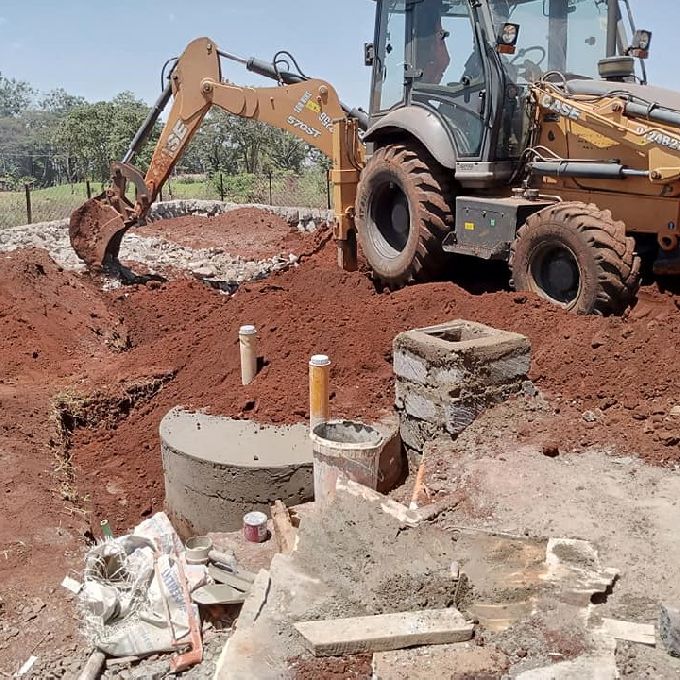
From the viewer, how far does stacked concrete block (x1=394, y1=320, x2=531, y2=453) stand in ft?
16.0

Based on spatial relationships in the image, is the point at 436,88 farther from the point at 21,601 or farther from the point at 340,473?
the point at 21,601

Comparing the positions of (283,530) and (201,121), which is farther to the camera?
(201,121)

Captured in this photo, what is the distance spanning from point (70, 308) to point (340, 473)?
604cm

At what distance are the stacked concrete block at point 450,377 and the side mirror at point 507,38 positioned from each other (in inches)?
110

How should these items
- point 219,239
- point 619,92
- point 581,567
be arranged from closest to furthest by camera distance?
point 581,567 → point 619,92 → point 219,239

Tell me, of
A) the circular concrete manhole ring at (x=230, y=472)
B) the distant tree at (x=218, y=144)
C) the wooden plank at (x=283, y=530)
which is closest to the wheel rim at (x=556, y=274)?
the circular concrete manhole ring at (x=230, y=472)

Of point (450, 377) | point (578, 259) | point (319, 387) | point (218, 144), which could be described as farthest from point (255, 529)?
point (218, 144)

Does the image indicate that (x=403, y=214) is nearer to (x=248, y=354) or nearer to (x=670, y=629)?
(x=248, y=354)

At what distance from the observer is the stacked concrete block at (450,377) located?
488cm

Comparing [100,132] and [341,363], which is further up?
[100,132]

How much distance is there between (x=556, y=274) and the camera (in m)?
6.32

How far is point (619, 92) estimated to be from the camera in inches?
253

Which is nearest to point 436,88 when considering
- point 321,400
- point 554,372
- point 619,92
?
point 619,92

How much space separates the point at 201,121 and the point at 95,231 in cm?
223
